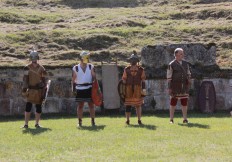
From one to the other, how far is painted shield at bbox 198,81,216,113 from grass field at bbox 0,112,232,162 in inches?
53.4

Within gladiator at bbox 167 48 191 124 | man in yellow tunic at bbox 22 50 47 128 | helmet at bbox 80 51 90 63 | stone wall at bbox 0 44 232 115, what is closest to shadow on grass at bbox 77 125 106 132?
man in yellow tunic at bbox 22 50 47 128

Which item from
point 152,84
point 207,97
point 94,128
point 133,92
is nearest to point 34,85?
point 94,128

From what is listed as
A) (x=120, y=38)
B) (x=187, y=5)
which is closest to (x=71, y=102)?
(x=120, y=38)

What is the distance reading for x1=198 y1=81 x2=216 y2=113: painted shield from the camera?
11945mm

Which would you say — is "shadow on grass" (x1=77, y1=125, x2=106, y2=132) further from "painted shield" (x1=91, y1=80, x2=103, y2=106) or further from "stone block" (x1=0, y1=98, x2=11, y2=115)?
"stone block" (x1=0, y1=98, x2=11, y2=115)

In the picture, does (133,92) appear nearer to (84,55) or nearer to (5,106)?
(84,55)

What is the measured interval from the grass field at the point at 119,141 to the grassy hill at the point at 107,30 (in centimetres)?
331

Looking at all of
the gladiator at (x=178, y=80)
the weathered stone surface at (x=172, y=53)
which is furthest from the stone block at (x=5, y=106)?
the gladiator at (x=178, y=80)

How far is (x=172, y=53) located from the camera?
12.6 metres

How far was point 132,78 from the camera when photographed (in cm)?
1023

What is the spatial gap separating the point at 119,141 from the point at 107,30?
8.66m

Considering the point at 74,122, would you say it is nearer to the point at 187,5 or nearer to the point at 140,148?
the point at 140,148

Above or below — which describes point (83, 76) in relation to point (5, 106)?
above

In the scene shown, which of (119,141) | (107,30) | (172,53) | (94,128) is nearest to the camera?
(119,141)
